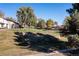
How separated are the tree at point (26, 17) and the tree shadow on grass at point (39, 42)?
0.42ft

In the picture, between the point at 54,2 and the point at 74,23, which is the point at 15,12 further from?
the point at 74,23

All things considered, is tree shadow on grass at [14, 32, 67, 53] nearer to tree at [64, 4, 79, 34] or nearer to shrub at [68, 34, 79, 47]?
shrub at [68, 34, 79, 47]

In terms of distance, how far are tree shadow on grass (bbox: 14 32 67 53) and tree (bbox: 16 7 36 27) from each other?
129 mm

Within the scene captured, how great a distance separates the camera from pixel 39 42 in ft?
13.3

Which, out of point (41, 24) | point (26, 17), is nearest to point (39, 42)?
point (41, 24)

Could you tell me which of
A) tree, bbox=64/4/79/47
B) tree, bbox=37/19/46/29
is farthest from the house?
tree, bbox=64/4/79/47

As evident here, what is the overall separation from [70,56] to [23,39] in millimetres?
613

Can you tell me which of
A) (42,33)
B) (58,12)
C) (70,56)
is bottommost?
(70,56)

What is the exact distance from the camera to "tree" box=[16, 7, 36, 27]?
13.2 ft

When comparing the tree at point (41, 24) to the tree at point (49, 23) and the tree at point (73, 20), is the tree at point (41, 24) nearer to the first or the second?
the tree at point (49, 23)

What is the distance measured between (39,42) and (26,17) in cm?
35

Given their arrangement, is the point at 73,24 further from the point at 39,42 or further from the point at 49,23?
the point at 39,42

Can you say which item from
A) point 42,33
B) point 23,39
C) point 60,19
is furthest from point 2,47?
point 60,19

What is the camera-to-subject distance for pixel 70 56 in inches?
157
